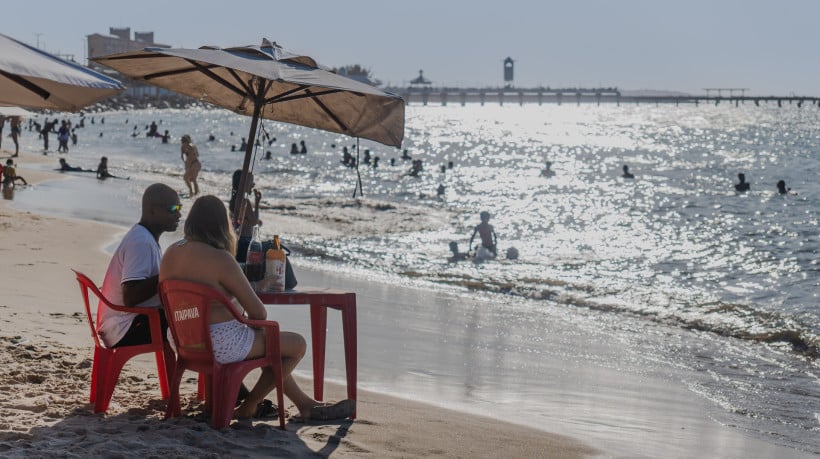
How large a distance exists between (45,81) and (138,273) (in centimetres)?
118

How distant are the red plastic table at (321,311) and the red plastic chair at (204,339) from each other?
0.42 metres

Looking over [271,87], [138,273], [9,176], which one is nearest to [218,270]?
[138,273]

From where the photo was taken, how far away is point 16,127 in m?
33.0

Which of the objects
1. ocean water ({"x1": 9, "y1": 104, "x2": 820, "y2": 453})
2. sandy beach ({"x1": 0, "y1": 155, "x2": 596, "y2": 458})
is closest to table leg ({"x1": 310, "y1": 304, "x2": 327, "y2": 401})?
sandy beach ({"x1": 0, "y1": 155, "x2": 596, "y2": 458})

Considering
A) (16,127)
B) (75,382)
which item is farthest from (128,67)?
(16,127)

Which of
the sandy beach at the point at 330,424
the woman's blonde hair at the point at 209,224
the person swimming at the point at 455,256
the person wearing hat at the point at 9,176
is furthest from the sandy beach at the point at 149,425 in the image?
the person wearing hat at the point at 9,176

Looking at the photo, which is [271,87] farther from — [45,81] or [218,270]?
[218,270]

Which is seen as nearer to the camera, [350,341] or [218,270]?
[218,270]

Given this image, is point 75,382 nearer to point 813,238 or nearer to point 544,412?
point 544,412

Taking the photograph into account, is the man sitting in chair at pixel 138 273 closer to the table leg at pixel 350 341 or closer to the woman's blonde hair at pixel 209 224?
the woman's blonde hair at pixel 209 224

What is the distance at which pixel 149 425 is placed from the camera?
5016 mm

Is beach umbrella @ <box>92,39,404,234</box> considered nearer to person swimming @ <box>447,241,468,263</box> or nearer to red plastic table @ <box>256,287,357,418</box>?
red plastic table @ <box>256,287,357,418</box>

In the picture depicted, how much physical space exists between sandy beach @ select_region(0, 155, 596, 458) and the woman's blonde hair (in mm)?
887

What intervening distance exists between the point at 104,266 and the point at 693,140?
76906 mm
